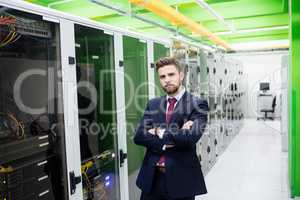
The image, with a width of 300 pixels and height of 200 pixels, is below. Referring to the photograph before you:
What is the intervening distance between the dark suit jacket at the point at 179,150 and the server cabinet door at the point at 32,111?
1.81 feet

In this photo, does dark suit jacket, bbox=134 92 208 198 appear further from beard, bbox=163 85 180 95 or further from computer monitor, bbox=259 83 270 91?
computer monitor, bbox=259 83 270 91

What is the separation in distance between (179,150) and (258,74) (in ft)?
30.1

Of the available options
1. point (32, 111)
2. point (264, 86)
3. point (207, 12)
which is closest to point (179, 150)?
point (32, 111)

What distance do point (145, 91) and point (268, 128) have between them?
21.0 ft

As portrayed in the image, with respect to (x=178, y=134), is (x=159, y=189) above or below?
below

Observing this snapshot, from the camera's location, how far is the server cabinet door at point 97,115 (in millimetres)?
2037

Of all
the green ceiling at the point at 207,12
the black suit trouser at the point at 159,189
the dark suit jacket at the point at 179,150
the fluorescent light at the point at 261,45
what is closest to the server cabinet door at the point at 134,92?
the dark suit jacket at the point at 179,150

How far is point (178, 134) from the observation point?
5.55 feet

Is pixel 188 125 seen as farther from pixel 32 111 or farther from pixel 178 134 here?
pixel 32 111

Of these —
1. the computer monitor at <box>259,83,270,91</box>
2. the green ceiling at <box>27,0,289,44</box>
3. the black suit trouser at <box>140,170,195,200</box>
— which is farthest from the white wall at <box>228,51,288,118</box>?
the black suit trouser at <box>140,170,195,200</box>

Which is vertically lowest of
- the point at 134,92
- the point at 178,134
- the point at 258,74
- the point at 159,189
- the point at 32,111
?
the point at 159,189

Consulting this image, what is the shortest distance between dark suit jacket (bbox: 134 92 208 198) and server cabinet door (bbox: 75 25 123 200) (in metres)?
0.45

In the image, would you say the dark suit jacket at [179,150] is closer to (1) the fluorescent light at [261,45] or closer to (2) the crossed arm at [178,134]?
(2) the crossed arm at [178,134]

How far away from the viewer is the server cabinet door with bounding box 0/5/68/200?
1.51 meters
